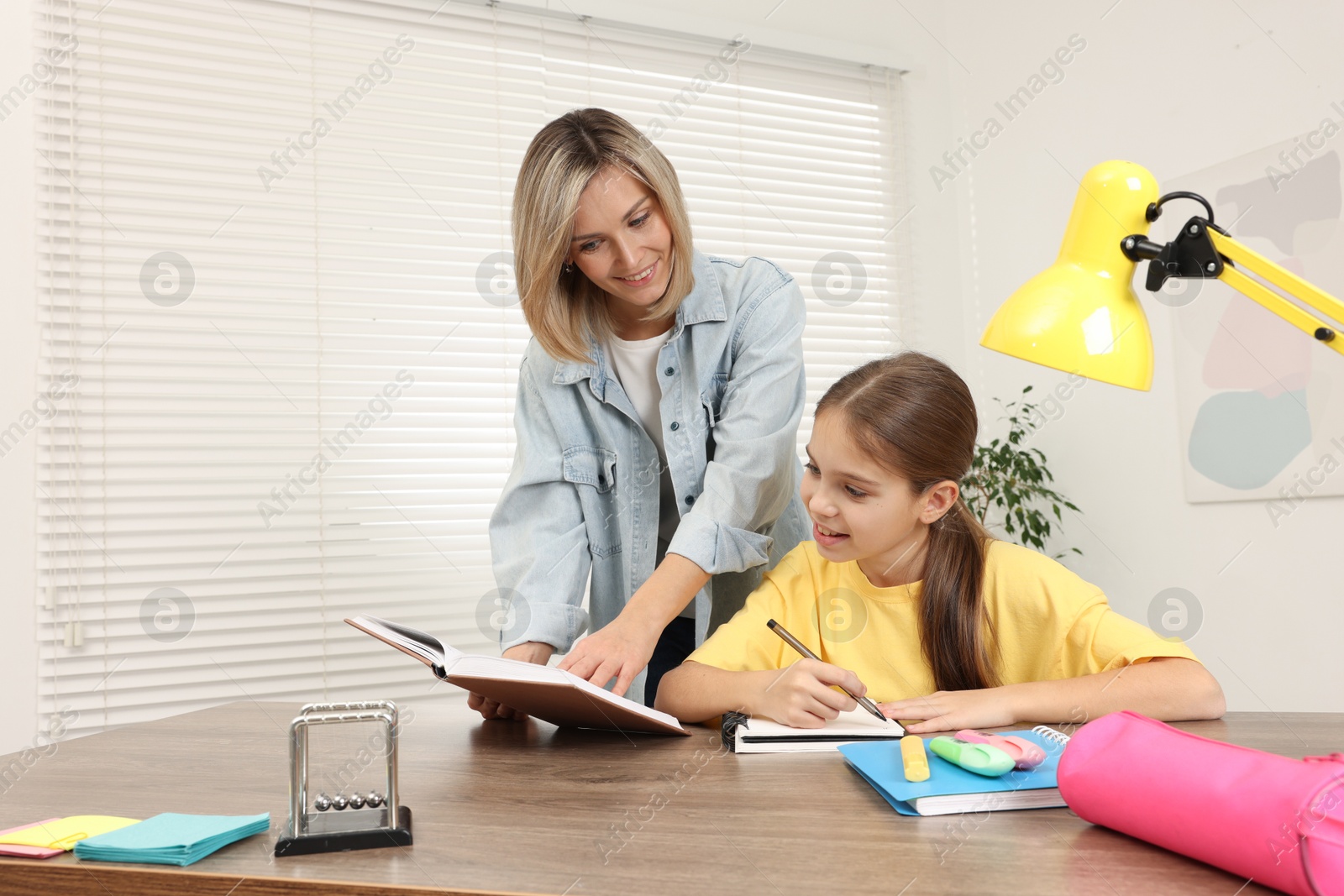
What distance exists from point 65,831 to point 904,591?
3.38 feet

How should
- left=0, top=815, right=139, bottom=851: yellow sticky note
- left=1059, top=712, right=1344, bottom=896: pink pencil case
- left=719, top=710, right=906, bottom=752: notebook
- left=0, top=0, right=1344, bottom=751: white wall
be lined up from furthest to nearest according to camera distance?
left=0, top=0, right=1344, bottom=751: white wall < left=719, top=710, right=906, bottom=752: notebook < left=0, top=815, right=139, bottom=851: yellow sticky note < left=1059, top=712, right=1344, bottom=896: pink pencil case

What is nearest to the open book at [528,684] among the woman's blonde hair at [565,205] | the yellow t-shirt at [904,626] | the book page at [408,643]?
the book page at [408,643]

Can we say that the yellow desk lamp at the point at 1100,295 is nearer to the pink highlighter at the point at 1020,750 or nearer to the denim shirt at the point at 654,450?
the pink highlighter at the point at 1020,750

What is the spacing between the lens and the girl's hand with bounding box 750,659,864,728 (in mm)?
1011

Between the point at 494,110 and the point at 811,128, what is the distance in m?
1.17

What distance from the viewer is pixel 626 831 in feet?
2.31

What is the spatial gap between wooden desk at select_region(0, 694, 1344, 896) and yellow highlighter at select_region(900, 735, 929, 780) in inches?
1.4

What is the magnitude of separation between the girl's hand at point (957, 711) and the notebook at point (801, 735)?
0.02 m

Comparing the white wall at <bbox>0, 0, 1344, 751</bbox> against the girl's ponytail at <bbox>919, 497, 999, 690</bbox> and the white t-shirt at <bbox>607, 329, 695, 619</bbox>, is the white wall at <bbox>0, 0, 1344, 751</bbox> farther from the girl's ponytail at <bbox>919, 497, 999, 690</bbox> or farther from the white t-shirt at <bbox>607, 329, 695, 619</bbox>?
the white t-shirt at <bbox>607, 329, 695, 619</bbox>

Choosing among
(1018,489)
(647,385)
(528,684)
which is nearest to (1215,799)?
Result: (528,684)

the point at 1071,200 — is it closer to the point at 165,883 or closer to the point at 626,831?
the point at 626,831

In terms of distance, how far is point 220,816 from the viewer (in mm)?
773

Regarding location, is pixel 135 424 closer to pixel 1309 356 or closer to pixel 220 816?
pixel 220 816

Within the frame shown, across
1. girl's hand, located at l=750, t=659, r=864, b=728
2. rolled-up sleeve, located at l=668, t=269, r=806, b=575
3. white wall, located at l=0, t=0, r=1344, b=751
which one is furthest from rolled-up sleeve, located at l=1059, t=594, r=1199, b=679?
white wall, located at l=0, t=0, r=1344, b=751
